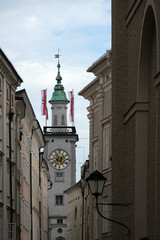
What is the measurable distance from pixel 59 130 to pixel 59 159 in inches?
158

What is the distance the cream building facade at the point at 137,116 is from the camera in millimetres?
12945

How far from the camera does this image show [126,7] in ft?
52.8

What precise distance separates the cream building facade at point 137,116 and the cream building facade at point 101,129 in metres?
19.6

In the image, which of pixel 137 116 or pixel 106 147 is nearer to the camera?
pixel 137 116

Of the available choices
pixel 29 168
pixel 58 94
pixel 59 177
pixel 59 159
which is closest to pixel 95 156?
pixel 29 168

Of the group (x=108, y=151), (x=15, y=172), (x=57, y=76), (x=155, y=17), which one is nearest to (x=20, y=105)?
(x=15, y=172)

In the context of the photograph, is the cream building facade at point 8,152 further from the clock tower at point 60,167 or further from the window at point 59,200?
the window at point 59,200

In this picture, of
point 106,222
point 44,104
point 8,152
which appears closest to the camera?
point 106,222

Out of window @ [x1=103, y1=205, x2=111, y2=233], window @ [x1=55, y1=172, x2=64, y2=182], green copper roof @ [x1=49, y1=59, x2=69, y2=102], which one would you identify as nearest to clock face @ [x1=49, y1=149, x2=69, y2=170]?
window @ [x1=55, y1=172, x2=64, y2=182]

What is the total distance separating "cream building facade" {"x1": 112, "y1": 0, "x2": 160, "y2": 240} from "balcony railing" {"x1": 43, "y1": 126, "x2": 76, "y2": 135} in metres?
97.0

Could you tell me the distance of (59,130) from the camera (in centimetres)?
11394

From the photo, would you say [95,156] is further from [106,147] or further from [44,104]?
[44,104]

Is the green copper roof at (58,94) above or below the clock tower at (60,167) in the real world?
above

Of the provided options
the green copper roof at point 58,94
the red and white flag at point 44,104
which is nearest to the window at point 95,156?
the red and white flag at point 44,104
